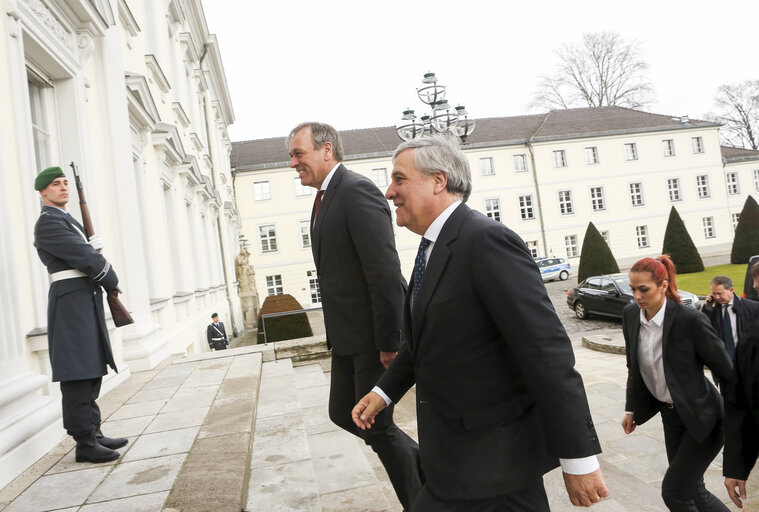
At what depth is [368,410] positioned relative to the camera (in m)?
2.42

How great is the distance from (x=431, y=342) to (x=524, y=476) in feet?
1.72

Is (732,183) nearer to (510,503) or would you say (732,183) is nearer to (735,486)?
(735,486)

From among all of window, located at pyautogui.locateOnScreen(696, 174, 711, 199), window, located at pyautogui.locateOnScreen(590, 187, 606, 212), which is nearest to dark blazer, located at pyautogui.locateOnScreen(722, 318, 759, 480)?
window, located at pyautogui.locateOnScreen(590, 187, 606, 212)

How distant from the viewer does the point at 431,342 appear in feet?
6.64

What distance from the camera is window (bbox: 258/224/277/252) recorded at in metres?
42.2

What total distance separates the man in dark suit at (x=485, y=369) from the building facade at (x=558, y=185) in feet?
130

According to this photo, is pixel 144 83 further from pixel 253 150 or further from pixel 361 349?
pixel 253 150

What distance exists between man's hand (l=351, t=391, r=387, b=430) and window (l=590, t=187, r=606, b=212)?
4504 centimetres

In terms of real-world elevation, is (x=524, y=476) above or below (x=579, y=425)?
below

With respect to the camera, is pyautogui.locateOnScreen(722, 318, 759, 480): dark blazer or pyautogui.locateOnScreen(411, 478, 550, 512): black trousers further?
pyautogui.locateOnScreen(722, 318, 759, 480): dark blazer

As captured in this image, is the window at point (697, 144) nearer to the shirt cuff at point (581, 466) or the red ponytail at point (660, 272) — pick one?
the red ponytail at point (660, 272)

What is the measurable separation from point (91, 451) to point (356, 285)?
2.31 metres

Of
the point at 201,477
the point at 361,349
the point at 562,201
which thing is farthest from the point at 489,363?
the point at 562,201

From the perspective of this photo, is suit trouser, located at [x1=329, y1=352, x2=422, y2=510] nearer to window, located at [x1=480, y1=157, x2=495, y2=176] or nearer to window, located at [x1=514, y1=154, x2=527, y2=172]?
window, located at [x1=480, y1=157, x2=495, y2=176]
